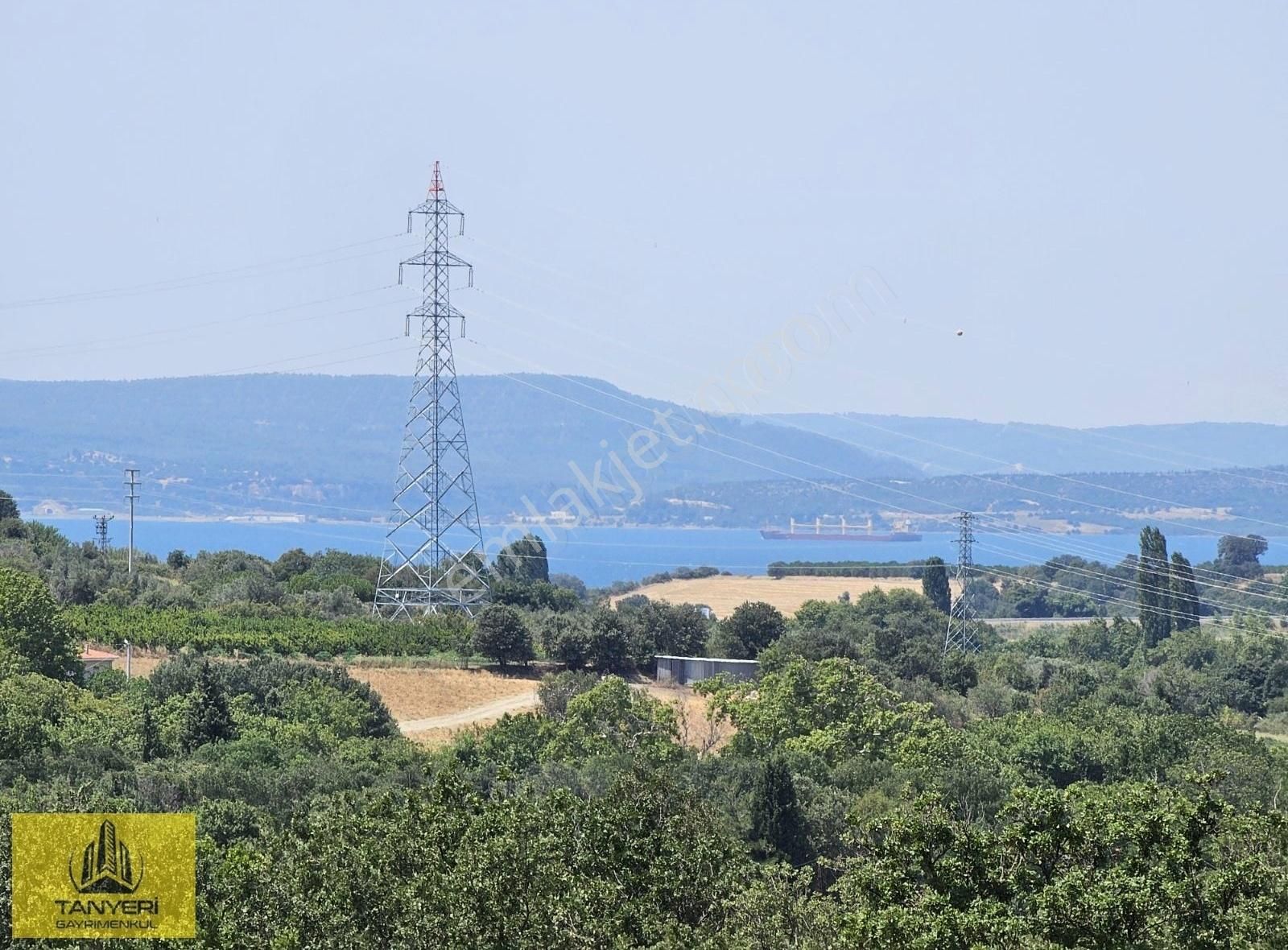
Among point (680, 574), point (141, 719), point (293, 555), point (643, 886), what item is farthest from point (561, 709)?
point (680, 574)

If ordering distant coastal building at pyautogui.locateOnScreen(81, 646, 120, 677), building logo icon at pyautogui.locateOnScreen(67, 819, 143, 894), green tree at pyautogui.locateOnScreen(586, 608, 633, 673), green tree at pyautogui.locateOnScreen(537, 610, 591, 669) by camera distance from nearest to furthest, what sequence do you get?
building logo icon at pyautogui.locateOnScreen(67, 819, 143, 894) < distant coastal building at pyautogui.locateOnScreen(81, 646, 120, 677) < green tree at pyautogui.locateOnScreen(537, 610, 591, 669) < green tree at pyautogui.locateOnScreen(586, 608, 633, 673)

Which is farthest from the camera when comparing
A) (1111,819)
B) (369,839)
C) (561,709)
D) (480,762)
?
(561,709)

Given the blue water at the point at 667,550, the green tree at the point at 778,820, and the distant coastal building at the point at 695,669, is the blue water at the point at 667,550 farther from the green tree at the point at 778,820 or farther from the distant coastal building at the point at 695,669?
the green tree at the point at 778,820

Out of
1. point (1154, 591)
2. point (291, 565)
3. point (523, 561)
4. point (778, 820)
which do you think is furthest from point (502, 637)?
point (523, 561)

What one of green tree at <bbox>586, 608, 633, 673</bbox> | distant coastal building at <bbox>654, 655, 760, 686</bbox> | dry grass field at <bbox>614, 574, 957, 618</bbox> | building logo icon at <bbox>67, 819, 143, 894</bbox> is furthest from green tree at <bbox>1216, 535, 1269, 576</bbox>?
building logo icon at <bbox>67, 819, 143, 894</bbox>

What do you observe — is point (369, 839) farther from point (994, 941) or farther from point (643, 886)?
point (994, 941)

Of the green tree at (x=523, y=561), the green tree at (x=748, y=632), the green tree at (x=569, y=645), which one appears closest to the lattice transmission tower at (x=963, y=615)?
the green tree at (x=748, y=632)

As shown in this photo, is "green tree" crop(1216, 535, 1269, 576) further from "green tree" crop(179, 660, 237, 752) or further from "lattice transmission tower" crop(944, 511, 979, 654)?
"green tree" crop(179, 660, 237, 752)

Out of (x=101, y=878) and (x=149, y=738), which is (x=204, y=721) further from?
(x=101, y=878)
